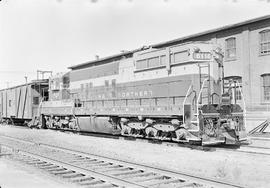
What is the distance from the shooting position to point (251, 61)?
80.5 feet

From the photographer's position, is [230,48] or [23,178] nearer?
[23,178]

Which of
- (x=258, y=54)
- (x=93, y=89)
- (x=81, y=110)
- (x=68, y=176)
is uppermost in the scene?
(x=258, y=54)

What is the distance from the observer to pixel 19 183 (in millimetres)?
6793

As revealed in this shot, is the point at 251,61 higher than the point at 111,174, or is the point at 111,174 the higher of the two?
the point at 251,61

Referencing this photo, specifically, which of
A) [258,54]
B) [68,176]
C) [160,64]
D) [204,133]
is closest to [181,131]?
[204,133]

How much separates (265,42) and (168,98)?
13.4 meters

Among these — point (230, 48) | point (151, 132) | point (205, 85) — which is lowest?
point (151, 132)

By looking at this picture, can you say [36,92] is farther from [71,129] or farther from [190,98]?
[190,98]

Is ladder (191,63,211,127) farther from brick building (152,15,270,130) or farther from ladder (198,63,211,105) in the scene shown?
brick building (152,15,270,130)

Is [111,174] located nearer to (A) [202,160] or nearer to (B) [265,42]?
(A) [202,160]

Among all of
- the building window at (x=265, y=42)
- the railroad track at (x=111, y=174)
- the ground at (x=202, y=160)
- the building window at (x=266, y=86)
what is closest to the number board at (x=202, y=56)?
the ground at (x=202, y=160)

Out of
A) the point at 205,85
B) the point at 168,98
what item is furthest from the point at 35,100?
the point at 205,85

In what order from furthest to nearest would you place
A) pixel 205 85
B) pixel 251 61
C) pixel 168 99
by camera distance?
pixel 251 61, pixel 168 99, pixel 205 85

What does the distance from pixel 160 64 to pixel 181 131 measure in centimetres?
290
